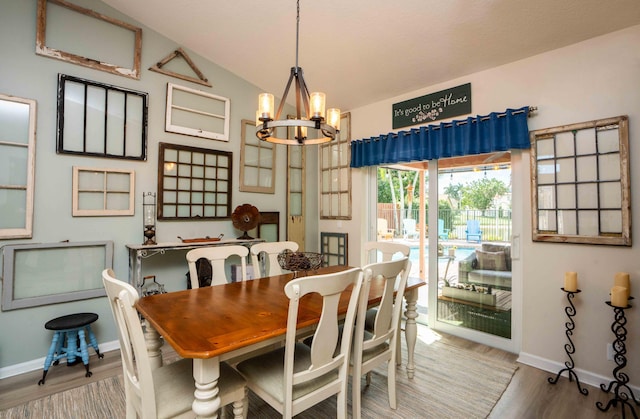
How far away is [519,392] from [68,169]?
3.98 metres

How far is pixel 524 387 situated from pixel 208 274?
2.90 metres

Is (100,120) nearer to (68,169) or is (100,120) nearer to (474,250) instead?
(68,169)

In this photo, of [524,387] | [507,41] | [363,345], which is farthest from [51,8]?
[524,387]

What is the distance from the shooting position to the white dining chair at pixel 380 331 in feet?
5.52

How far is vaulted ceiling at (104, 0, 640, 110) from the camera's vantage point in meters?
2.24

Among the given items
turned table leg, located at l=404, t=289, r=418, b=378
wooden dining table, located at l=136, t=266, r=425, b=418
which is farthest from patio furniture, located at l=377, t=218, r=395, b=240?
wooden dining table, located at l=136, t=266, r=425, b=418

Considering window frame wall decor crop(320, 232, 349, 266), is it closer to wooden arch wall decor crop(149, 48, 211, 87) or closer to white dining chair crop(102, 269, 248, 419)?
wooden arch wall decor crop(149, 48, 211, 87)

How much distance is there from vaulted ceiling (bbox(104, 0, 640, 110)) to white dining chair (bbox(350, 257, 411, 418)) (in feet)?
6.32

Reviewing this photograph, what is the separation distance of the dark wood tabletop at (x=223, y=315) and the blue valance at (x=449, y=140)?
5.40ft

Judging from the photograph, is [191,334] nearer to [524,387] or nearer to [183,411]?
[183,411]

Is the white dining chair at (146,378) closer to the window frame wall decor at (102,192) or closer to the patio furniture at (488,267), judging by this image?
the window frame wall decor at (102,192)

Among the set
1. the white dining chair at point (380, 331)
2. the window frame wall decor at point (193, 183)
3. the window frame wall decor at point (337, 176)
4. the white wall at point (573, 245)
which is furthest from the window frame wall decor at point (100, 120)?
the white wall at point (573, 245)

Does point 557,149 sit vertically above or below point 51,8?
below

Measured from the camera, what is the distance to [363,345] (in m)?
1.81
